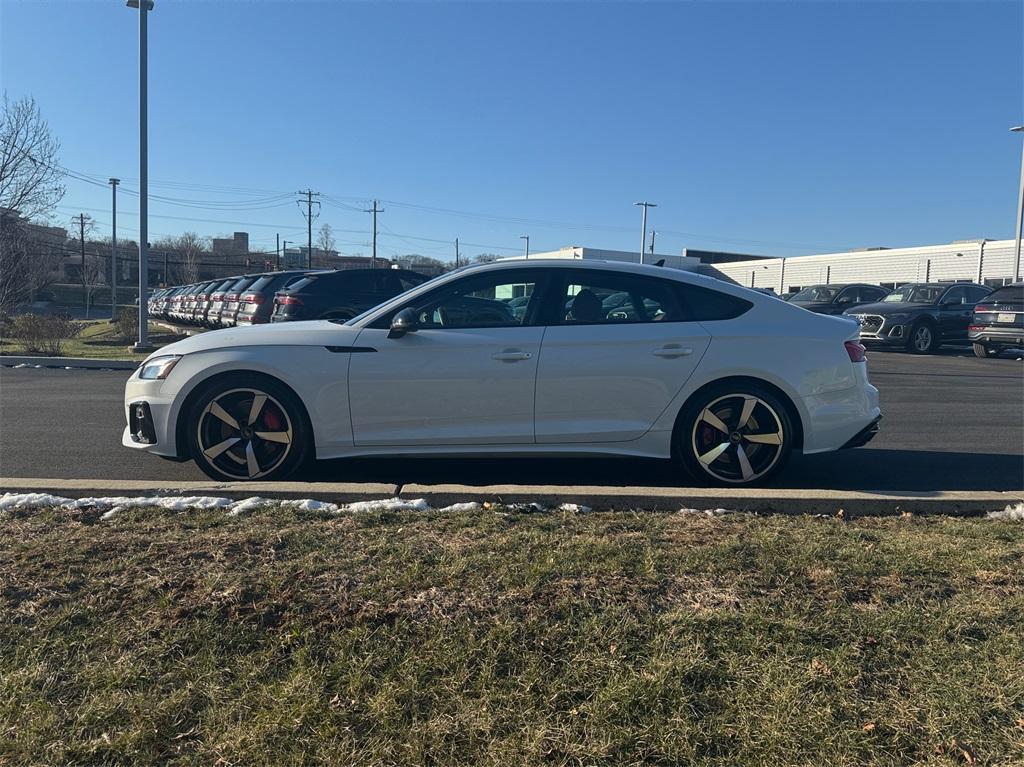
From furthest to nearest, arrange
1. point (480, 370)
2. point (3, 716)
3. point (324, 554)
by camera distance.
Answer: point (480, 370) → point (324, 554) → point (3, 716)

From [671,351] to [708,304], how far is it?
1.57 ft

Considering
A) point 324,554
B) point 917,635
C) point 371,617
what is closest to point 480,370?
point 324,554

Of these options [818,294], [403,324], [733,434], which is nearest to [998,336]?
[818,294]

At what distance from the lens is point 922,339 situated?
17.9 meters

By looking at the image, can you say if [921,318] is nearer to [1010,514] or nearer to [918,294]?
[918,294]

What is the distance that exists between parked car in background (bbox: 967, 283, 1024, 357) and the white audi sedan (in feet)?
46.3

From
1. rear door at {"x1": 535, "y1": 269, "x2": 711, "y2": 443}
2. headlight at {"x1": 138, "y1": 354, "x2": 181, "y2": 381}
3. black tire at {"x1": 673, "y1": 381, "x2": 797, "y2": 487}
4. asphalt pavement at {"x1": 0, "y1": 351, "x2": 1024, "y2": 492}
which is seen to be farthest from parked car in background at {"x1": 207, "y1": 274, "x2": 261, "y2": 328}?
black tire at {"x1": 673, "y1": 381, "x2": 797, "y2": 487}

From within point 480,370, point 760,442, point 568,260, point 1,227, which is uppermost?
point 1,227

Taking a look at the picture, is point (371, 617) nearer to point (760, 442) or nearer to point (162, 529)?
point (162, 529)

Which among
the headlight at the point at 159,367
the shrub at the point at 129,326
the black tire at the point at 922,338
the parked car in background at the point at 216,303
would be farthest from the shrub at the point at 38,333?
the black tire at the point at 922,338

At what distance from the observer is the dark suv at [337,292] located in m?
14.2

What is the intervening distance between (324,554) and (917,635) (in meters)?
2.41

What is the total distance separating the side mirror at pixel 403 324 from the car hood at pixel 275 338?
0.25 metres

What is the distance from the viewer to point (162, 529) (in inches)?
141
